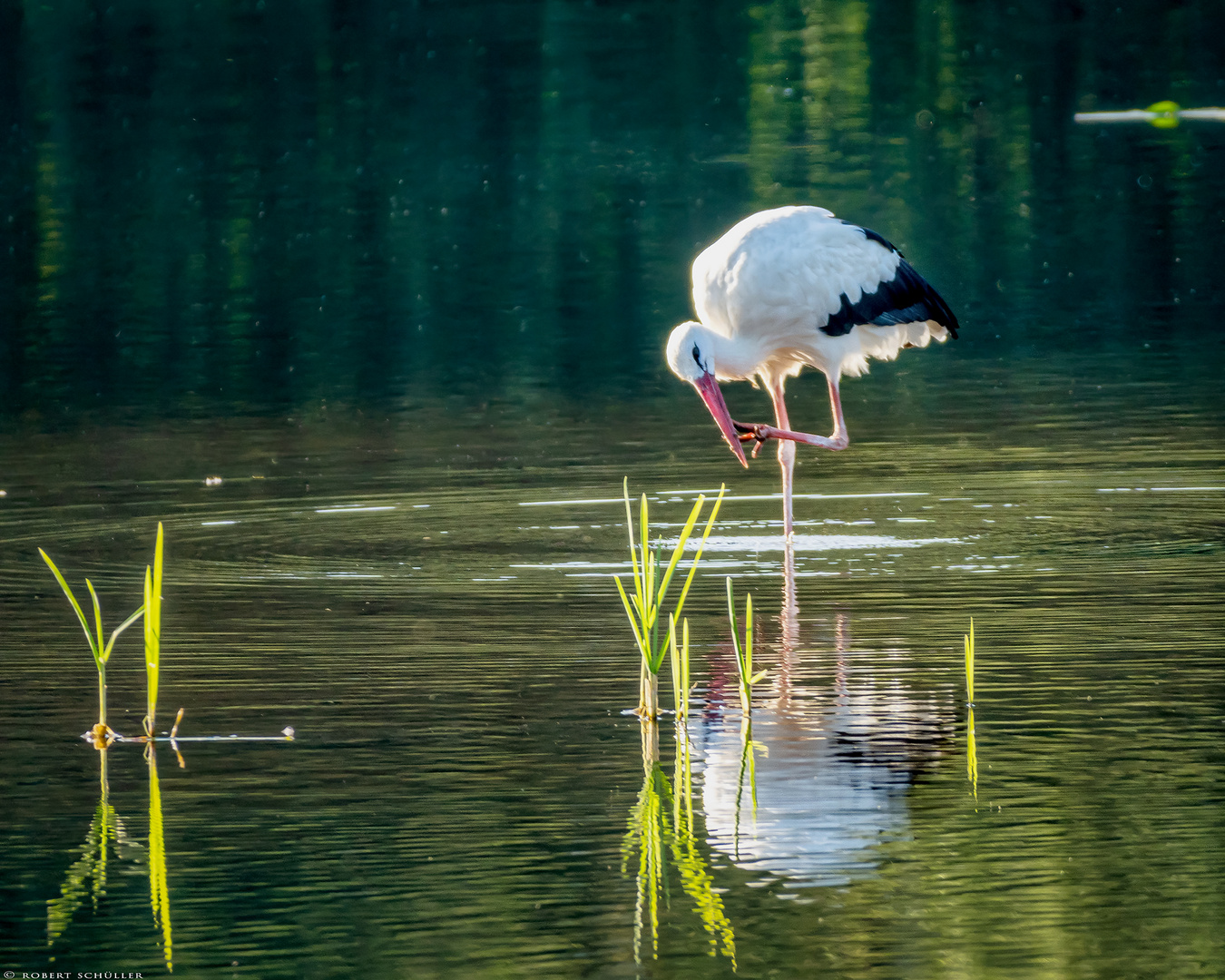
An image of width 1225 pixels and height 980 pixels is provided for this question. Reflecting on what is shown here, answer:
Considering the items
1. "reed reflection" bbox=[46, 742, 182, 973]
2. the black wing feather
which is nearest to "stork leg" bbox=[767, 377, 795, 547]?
the black wing feather

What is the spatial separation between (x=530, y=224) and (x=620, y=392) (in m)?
12.3

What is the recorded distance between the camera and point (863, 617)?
983 cm

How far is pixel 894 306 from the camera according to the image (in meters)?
14.1

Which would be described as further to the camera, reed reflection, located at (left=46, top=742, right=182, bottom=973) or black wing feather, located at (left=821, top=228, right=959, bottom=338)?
black wing feather, located at (left=821, top=228, right=959, bottom=338)

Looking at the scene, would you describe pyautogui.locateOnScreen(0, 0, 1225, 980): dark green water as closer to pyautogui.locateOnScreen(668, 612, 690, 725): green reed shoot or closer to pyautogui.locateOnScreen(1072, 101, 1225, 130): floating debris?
pyautogui.locateOnScreen(668, 612, 690, 725): green reed shoot

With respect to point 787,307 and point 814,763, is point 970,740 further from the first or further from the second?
point 787,307

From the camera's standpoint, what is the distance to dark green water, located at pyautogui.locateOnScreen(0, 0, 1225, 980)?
19.6 feet

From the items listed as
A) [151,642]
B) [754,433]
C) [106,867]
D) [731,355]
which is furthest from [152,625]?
[731,355]

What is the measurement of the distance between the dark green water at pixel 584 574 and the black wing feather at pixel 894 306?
94cm

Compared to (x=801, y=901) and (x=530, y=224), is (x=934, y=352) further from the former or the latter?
(x=801, y=901)

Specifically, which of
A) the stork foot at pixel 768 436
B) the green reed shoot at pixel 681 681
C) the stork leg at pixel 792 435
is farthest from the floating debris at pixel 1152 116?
the green reed shoot at pixel 681 681

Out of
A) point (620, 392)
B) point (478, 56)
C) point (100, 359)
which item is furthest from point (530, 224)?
point (478, 56)

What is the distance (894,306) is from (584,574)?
12.4 feet

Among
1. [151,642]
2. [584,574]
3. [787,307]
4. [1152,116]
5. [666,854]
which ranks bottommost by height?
[584,574]
